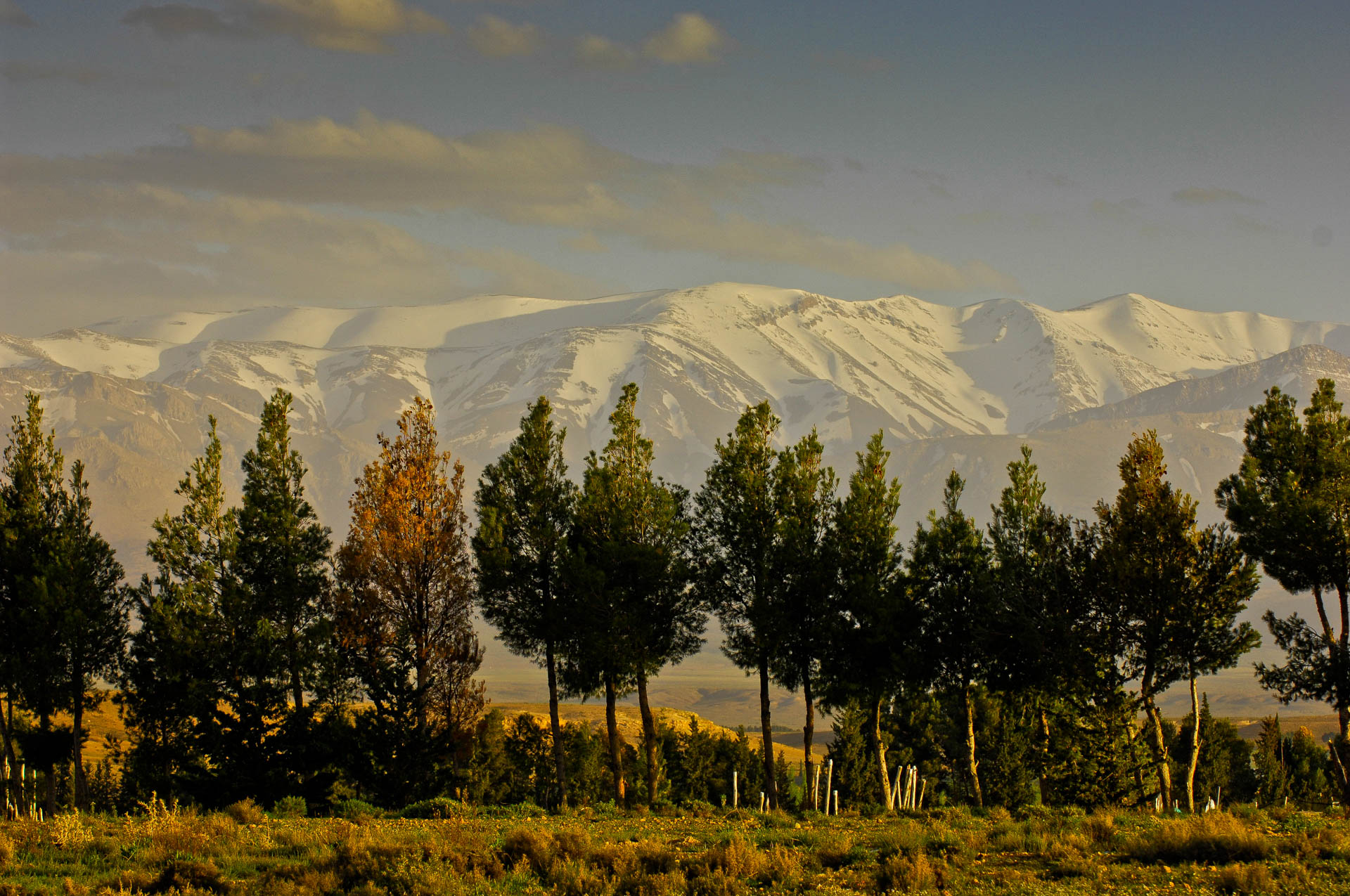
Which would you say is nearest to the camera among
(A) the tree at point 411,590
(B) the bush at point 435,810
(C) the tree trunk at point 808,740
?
(B) the bush at point 435,810

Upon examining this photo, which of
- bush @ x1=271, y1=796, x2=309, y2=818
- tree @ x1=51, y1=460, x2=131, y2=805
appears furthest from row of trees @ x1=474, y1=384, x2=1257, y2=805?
tree @ x1=51, y1=460, x2=131, y2=805

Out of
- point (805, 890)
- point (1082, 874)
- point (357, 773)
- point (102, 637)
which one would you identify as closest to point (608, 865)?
point (805, 890)

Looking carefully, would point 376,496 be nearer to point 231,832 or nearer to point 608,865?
point 231,832

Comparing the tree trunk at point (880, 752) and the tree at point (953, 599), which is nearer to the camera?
the tree trunk at point (880, 752)

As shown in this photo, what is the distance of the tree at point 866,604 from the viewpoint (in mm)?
40219

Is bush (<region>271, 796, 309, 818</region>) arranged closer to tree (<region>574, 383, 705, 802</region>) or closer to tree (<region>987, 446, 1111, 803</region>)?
tree (<region>574, 383, 705, 802</region>)

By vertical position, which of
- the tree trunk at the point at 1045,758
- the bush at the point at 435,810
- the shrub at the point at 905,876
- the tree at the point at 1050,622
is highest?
the tree at the point at 1050,622

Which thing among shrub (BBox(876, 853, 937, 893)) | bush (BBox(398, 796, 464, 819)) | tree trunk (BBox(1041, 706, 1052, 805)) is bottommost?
tree trunk (BBox(1041, 706, 1052, 805))

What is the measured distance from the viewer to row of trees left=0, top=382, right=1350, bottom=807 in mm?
35531

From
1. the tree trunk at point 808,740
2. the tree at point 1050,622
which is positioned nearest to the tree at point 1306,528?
the tree at point 1050,622

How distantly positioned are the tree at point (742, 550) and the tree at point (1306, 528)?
15620mm

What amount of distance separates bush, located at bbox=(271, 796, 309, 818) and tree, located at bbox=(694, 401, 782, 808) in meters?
15.6

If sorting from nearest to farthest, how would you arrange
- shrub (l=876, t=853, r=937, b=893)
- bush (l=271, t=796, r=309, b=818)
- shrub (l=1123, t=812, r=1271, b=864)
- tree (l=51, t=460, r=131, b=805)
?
shrub (l=876, t=853, r=937, b=893) < shrub (l=1123, t=812, r=1271, b=864) < bush (l=271, t=796, r=309, b=818) < tree (l=51, t=460, r=131, b=805)

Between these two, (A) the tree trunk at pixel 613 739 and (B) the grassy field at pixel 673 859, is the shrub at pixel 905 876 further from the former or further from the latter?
(A) the tree trunk at pixel 613 739
